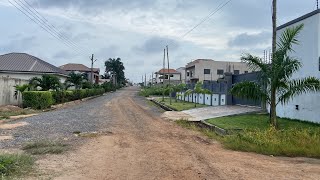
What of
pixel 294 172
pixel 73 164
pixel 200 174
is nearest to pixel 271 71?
pixel 294 172

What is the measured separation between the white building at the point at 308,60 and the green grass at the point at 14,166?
39.3ft

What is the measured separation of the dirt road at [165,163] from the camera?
7637 millimetres

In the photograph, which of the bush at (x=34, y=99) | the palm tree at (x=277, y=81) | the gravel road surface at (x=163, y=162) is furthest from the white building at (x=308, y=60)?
the bush at (x=34, y=99)

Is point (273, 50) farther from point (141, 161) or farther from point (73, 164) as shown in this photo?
point (73, 164)

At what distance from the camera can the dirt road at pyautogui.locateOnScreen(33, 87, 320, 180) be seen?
7.64m

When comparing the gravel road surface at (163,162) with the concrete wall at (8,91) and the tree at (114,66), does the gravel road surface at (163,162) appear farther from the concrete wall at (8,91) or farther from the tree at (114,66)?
the tree at (114,66)

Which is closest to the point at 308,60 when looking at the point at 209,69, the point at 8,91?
the point at 8,91

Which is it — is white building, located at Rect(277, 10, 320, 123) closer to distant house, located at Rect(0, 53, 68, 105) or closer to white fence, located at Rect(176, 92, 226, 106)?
white fence, located at Rect(176, 92, 226, 106)

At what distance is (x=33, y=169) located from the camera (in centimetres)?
779

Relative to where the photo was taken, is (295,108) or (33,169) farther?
(295,108)

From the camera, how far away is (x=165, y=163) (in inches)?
345

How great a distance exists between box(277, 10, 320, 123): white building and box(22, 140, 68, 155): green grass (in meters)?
10.6

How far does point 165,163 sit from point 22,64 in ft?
139

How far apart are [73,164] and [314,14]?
12315 mm
